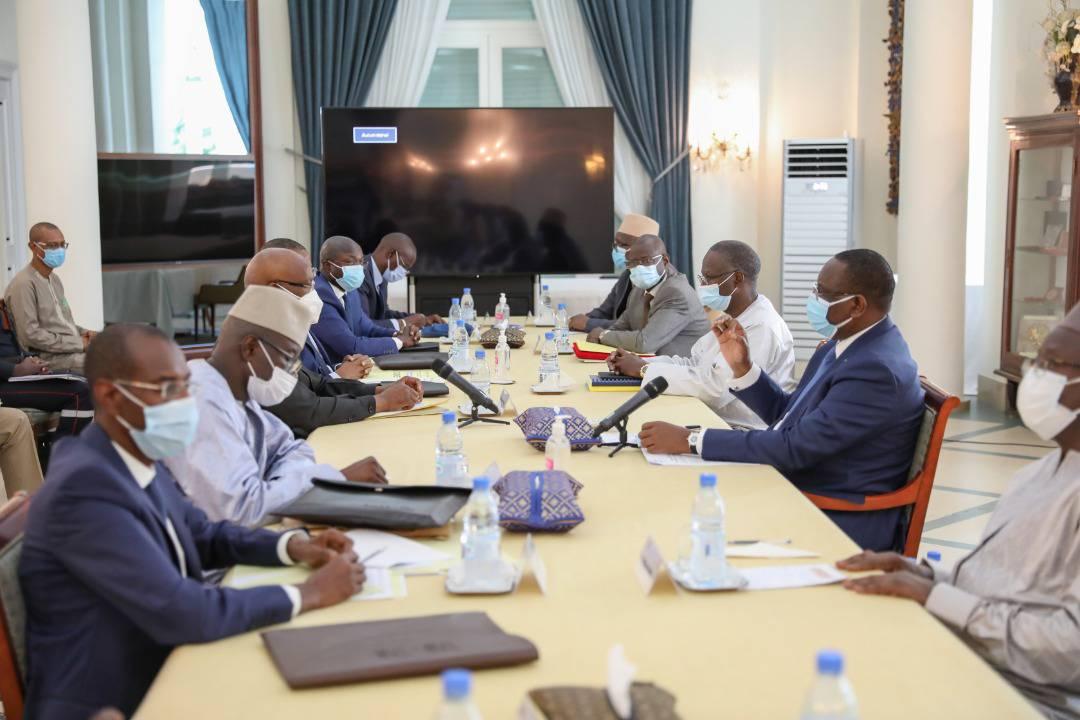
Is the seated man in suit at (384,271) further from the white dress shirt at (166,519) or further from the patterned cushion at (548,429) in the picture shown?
the white dress shirt at (166,519)

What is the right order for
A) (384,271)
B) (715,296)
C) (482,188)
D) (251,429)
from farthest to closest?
(482,188), (384,271), (715,296), (251,429)

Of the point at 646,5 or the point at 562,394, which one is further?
the point at 646,5

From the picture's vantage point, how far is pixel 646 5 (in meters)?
9.79

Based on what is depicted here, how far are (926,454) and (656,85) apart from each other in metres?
6.97

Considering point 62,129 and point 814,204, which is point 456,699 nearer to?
point 62,129

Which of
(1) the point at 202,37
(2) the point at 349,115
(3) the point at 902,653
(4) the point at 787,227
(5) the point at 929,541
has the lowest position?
(5) the point at 929,541

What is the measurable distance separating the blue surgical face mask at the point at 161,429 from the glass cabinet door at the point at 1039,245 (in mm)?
6141

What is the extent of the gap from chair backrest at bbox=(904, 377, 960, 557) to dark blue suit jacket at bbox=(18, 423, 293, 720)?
1929 millimetres

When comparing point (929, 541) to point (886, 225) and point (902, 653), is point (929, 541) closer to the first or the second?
point (902, 653)

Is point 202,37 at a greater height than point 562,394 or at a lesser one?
greater

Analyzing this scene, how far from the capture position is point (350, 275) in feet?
20.5

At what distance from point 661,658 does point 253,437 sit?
1523mm

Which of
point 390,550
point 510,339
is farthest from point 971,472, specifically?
point 390,550

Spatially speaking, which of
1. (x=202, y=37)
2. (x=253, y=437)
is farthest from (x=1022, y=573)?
(x=202, y=37)
